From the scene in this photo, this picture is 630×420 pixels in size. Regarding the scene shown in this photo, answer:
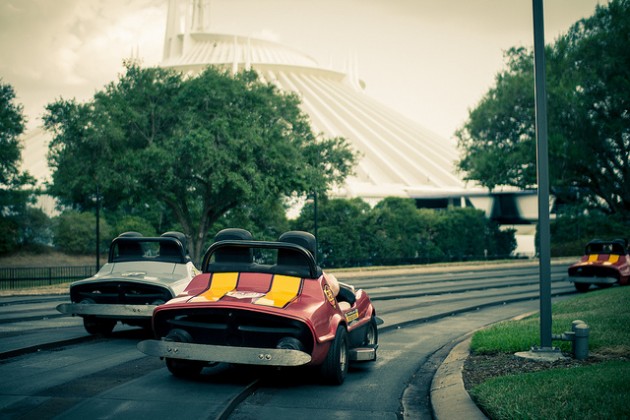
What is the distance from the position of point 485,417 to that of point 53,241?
154ft

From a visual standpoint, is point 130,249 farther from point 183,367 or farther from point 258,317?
point 258,317

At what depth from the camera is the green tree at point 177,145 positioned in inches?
1192

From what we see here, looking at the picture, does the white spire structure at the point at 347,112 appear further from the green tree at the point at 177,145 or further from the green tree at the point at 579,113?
the green tree at the point at 177,145

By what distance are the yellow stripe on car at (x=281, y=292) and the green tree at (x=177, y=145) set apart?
22059 millimetres

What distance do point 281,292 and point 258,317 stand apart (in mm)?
631

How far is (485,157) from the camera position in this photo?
3981 cm

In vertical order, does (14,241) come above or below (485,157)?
below

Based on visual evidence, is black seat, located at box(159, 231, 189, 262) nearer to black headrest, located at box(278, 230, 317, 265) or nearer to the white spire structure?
black headrest, located at box(278, 230, 317, 265)

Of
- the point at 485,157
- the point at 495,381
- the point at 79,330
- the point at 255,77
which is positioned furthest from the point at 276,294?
the point at 485,157

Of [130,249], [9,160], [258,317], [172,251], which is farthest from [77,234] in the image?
[258,317]

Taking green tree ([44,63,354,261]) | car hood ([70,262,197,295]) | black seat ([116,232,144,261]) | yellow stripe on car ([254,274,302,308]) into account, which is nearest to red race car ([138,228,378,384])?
yellow stripe on car ([254,274,302,308])

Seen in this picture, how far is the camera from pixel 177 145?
30406mm

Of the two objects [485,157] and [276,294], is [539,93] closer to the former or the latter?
[276,294]

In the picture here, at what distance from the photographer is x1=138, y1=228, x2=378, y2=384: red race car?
7082 mm
